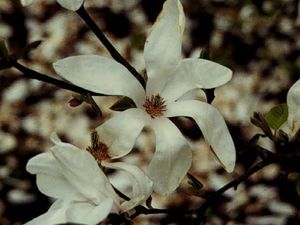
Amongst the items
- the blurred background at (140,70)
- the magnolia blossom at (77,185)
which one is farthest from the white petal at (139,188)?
the blurred background at (140,70)

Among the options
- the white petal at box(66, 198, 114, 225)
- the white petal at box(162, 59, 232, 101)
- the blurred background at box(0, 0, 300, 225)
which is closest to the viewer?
the white petal at box(66, 198, 114, 225)

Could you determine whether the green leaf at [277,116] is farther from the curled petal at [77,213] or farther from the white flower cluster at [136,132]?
the curled petal at [77,213]

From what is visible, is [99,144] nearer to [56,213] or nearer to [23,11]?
[56,213]

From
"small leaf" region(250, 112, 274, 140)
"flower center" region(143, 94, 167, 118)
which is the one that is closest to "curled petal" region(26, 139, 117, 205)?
"flower center" region(143, 94, 167, 118)

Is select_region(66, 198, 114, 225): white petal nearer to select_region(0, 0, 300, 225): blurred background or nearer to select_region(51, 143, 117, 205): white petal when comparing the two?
select_region(51, 143, 117, 205): white petal

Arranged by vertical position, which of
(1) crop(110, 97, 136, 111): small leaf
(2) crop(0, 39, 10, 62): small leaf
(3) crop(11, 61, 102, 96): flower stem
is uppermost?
(2) crop(0, 39, 10, 62): small leaf

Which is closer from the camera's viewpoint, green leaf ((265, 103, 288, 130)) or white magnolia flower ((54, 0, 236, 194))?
white magnolia flower ((54, 0, 236, 194))
